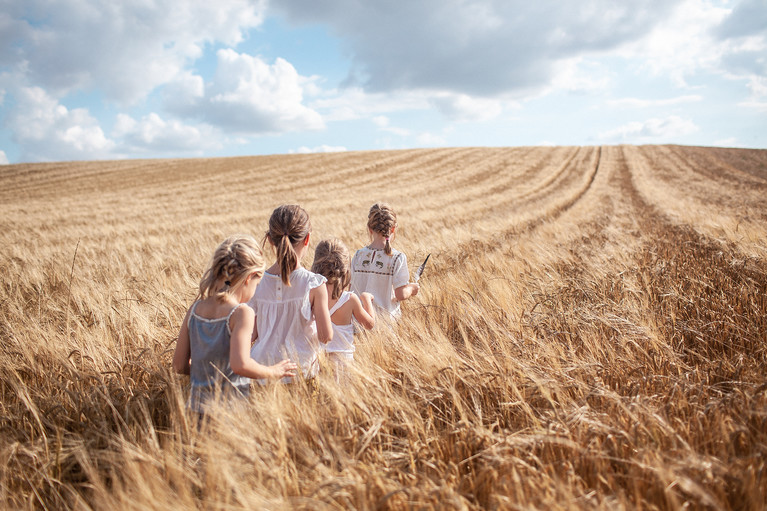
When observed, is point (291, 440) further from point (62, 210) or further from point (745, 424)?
point (62, 210)

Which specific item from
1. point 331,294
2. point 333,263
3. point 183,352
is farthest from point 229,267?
point 331,294

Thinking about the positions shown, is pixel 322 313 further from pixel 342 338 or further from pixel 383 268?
pixel 383 268

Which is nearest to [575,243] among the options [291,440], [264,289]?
[264,289]

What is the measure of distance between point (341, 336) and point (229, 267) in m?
0.93

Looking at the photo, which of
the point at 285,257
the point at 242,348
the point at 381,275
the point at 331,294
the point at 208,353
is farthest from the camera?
the point at 381,275

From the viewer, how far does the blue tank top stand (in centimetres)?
187

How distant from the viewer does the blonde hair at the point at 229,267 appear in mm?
1821

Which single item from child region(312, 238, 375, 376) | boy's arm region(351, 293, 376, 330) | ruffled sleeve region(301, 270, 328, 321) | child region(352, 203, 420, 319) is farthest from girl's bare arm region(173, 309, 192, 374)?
child region(352, 203, 420, 319)

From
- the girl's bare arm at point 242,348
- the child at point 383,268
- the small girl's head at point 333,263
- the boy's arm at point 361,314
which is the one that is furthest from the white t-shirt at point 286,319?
the child at point 383,268

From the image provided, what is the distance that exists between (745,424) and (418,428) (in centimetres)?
117

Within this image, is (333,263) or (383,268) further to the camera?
(383,268)

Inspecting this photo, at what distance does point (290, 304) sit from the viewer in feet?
7.46

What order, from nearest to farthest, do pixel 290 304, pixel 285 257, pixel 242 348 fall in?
pixel 242 348 → pixel 285 257 → pixel 290 304

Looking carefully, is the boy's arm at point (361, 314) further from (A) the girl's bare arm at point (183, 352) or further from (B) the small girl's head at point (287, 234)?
(A) the girl's bare arm at point (183, 352)
